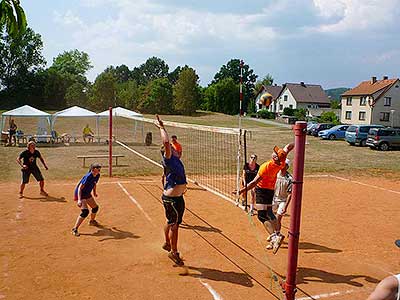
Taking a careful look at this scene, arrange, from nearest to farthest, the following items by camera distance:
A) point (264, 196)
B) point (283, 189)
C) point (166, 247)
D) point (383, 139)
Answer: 1. point (166, 247)
2. point (264, 196)
3. point (283, 189)
4. point (383, 139)

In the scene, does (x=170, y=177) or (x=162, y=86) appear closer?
(x=170, y=177)

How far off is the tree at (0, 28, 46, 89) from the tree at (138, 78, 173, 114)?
24.7 meters

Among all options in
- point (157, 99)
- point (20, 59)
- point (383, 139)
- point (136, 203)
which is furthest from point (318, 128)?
point (20, 59)

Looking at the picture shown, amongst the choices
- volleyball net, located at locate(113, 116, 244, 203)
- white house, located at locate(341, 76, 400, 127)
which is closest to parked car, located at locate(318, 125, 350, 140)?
volleyball net, located at locate(113, 116, 244, 203)

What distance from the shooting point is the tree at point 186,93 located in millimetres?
64062

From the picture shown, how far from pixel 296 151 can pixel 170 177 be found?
116 inches

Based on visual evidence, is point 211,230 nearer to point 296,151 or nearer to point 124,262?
point 124,262

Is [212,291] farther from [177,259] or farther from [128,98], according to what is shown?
[128,98]

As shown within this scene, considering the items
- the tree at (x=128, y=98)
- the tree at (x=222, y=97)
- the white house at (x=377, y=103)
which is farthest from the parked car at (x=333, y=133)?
the tree at (x=222, y=97)

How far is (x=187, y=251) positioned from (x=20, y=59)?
261 feet

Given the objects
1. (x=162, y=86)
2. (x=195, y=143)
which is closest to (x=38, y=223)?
(x=195, y=143)

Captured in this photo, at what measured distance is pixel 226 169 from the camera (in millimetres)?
18969

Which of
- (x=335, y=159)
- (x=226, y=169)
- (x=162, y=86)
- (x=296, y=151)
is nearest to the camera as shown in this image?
(x=296, y=151)

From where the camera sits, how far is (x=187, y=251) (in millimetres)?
7496
